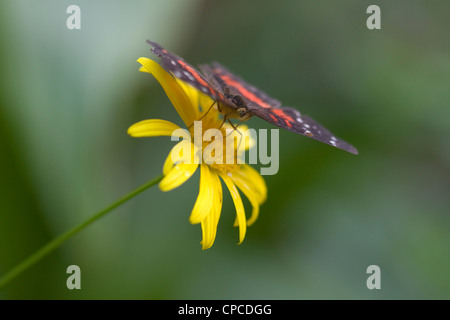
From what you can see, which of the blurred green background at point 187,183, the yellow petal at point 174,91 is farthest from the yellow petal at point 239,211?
the blurred green background at point 187,183

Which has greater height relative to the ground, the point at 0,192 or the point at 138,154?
the point at 138,154

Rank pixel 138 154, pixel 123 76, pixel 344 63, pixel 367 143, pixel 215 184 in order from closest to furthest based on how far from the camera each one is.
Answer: pixel 215 184 → pixel 123 76 → pixel 367 143 → pixel 138 154 → pixel 344 63

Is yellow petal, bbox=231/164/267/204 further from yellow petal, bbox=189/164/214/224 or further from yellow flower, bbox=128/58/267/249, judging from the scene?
yellow petal, bbox=189/164/214/224

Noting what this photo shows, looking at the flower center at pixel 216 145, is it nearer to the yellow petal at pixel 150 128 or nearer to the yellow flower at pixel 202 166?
the yellow flower at pixel 202 166

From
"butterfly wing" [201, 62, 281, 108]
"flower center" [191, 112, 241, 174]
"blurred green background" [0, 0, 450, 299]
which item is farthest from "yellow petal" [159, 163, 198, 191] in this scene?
"blurred green background" [0, 0, 450, 299]

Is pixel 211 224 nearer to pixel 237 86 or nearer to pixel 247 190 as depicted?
pixel 247 190

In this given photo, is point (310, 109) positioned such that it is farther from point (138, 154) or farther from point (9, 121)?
point (9, 121)

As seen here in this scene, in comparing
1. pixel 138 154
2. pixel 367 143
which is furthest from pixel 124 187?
pixel 367 143
